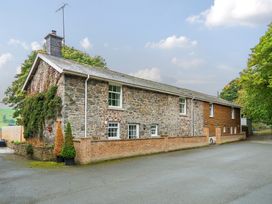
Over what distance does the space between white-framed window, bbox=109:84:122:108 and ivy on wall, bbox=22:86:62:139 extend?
12.7 ft

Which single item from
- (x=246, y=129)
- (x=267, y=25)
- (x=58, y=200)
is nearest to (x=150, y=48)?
(x=267, y=25)

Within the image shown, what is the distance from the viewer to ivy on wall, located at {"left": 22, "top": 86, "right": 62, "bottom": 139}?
16312 mm

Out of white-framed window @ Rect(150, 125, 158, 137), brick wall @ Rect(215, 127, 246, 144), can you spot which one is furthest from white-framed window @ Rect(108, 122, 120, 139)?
brick wall @ Rect(215, 127, 246, 144)

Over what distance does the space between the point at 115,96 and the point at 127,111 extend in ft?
4.76

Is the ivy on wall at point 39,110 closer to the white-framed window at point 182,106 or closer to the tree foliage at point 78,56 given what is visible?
the white-framed window at point 182,106

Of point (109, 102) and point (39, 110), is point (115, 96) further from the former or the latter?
point (39, 110)

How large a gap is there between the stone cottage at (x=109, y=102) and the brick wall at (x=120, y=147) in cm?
197

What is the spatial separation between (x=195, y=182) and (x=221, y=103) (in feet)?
76.8

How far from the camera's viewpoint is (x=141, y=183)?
374 inches

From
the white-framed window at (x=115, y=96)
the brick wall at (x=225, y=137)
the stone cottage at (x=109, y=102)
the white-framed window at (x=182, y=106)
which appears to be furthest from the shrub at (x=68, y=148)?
the brick wall at (x=225, y=137)

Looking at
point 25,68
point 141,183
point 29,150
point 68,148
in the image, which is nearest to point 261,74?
point 68,148

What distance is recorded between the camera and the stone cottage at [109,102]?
16141 millimetres

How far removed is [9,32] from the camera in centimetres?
1900

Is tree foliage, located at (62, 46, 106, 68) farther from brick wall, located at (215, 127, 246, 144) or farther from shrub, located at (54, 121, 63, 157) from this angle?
shrub, located at (54, 121, 63, 157)
